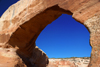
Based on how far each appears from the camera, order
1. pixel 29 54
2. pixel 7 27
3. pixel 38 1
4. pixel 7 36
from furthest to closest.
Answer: pixel 29 54 < pixel 7 27 < pixel 7 36 < pixel 38 1

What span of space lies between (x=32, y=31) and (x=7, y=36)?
1.47 meters

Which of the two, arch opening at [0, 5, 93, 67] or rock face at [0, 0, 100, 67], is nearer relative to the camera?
rock face at [0, 0, 100, 67]

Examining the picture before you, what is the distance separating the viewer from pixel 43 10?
4496mm

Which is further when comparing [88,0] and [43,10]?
[43,10]

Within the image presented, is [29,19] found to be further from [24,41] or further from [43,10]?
[24,41]

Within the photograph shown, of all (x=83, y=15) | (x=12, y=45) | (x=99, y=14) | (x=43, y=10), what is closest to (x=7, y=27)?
(x=12, y=45)

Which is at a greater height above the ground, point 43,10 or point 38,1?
point 38,1

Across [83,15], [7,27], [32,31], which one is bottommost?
[83,15]

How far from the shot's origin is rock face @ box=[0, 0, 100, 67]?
2.76 m

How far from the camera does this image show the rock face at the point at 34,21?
2758 millimetres

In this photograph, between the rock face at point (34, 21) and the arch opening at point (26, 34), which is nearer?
the rock face at point (34, 21)

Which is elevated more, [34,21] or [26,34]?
[34,21]

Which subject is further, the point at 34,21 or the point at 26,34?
the point at 26,34

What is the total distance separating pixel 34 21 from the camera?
209 inches
